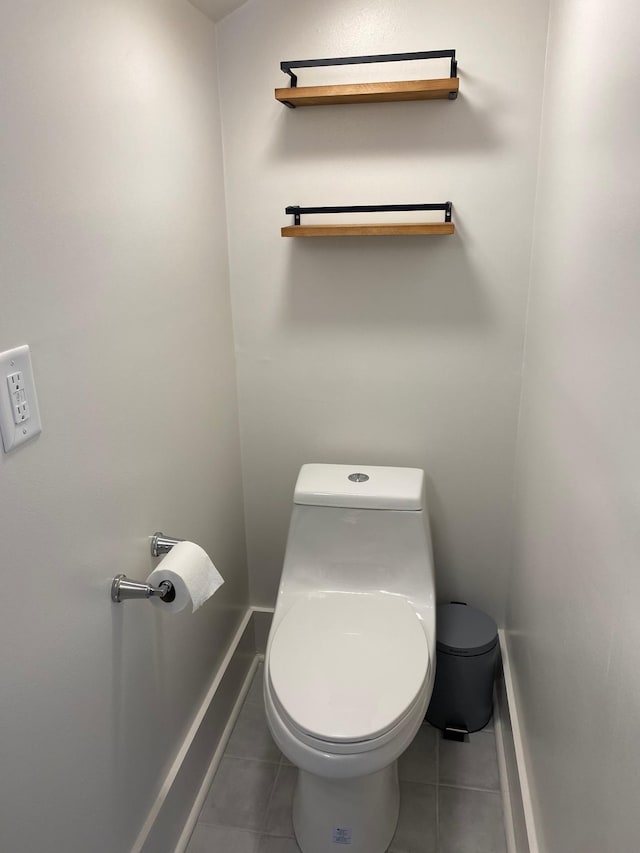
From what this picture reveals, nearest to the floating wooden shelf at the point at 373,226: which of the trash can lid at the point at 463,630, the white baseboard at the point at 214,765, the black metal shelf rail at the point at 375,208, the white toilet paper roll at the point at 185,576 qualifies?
the black metal shelf rail at the point at 375,208

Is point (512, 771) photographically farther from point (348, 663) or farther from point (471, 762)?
point (348, 663)

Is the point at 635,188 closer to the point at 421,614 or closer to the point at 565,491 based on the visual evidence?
the point at 565,491

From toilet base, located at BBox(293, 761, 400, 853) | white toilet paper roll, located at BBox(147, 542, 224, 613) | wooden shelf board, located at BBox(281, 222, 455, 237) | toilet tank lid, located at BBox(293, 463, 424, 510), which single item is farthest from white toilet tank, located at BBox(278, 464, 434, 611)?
wooden shelf board, located at BBox(281, 222, 455, 237)

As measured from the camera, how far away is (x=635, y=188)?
2.98ft

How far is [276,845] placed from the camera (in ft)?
5.37

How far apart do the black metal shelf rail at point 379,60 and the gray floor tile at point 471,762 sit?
72.7 inches

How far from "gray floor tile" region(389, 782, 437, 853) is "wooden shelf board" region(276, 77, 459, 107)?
186 centimetres

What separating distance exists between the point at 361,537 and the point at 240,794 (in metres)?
0.79

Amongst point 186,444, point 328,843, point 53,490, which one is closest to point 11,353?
point 53,490

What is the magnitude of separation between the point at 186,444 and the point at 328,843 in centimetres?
105

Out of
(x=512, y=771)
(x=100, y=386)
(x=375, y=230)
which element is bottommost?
(x=512, y=771)

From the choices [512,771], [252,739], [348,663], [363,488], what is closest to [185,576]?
[348,663]

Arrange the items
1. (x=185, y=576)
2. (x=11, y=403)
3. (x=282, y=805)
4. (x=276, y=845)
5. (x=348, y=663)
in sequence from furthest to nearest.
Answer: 1. (x=282, y=805)
2. (x=276, y=845)
3. (x=348, y=663)
4. (x=185, y=576)
5. (x=11, y=403)

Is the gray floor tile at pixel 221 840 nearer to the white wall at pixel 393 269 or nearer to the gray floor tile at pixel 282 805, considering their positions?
the gray floor tile at pixel 282 805
